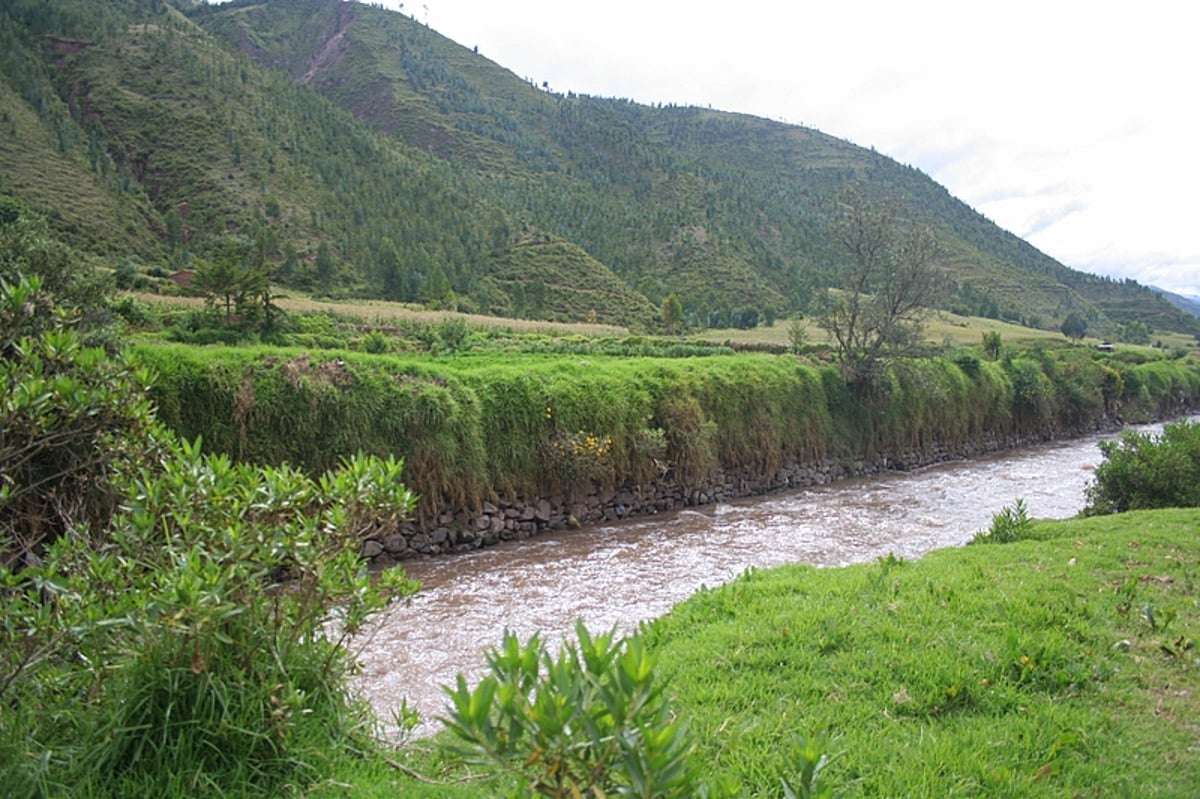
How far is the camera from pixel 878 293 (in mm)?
26844

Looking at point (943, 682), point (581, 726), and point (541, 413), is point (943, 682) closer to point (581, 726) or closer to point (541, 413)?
point (581, 726)

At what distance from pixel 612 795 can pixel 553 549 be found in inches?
518

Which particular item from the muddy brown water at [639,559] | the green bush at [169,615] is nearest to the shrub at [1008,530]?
the muddy brown water at [639,559]

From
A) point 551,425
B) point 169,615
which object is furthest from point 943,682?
point 551,425

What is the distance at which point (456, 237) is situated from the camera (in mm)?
71062

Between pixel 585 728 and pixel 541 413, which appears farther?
pixel 541 413

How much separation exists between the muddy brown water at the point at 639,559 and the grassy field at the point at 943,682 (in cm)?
190

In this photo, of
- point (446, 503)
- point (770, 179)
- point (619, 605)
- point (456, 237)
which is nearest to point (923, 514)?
point (619, 605)

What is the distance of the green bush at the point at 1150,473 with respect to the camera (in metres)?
13.7

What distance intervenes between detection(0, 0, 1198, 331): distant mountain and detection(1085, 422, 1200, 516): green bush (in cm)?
3078

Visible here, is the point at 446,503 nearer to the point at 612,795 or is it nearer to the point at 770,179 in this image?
the point at 612,795

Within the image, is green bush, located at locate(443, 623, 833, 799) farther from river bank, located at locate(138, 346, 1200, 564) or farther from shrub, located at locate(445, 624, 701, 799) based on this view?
river bank, located at locate(138, 346, 1200, 564)

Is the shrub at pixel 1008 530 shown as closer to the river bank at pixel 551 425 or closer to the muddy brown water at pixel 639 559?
the muddy brown water at pixel 639 559

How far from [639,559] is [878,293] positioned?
18.3 meters
